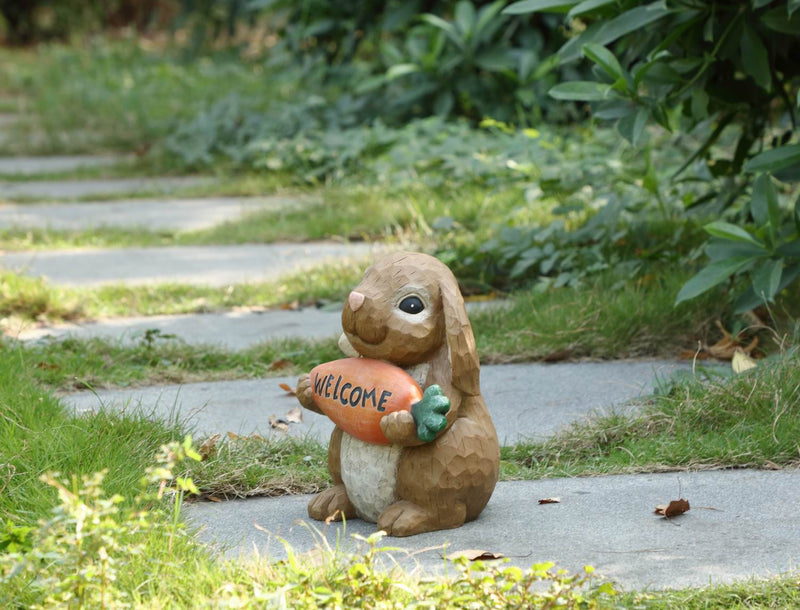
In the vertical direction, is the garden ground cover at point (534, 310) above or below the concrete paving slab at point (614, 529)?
below

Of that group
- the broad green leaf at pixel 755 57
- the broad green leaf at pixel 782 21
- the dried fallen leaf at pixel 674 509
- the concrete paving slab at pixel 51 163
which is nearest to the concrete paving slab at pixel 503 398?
the dried fallen leaf at pixel 674 509

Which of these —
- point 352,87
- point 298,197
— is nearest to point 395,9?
point 352,87

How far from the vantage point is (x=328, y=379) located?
2582 mm

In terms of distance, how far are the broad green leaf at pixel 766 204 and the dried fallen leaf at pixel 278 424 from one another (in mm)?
1761

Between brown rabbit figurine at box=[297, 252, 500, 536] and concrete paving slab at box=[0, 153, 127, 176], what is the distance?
21.0ft

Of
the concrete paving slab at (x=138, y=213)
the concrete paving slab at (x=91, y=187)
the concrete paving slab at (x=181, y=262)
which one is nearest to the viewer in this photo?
the concrete paving slab at (x=181, y=262)

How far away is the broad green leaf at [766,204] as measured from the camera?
3.59m

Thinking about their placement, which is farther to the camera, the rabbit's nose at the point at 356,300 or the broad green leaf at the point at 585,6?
the broad green leaf at the point at 585,6

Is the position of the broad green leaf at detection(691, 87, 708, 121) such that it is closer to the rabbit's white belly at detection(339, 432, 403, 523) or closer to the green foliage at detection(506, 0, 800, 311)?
the green foliage at detection(506, 0, 800, 311)

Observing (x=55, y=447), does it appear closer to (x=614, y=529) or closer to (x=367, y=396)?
(x=367, y=396)

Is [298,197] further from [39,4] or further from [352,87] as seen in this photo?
[39,4]

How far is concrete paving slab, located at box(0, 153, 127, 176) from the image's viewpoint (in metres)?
8.39

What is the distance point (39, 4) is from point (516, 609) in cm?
1609

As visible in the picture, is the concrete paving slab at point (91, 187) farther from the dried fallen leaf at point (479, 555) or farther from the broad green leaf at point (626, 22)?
the dried fallen leaf at point (479, 555)
